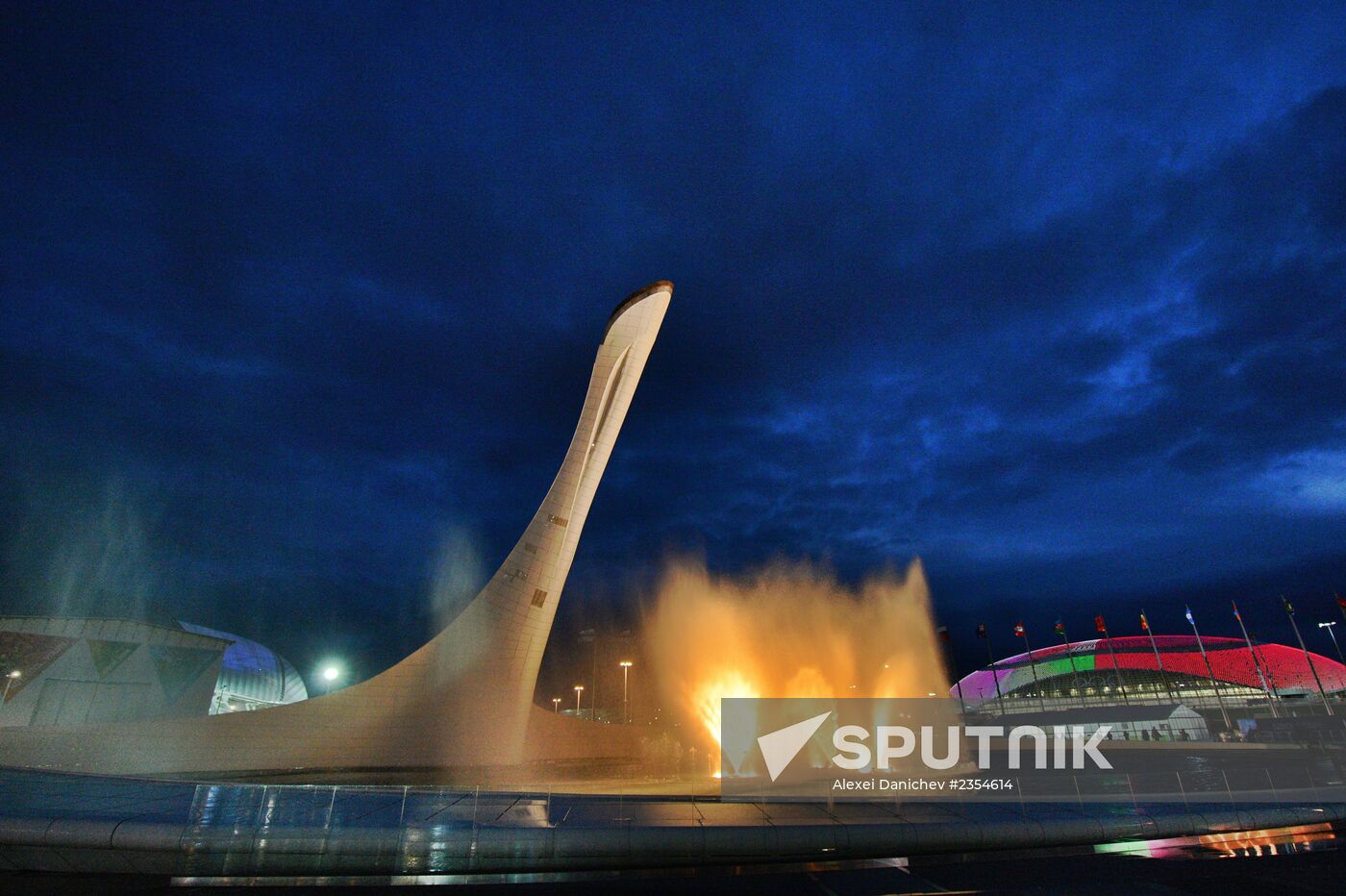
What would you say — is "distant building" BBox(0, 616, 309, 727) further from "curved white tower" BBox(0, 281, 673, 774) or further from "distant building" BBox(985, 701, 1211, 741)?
"distant building" BBox(985, 701, 1211, 741)

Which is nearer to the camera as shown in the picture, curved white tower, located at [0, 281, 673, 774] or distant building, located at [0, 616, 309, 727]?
curved white tower, located at [0, 281, 673, 774]

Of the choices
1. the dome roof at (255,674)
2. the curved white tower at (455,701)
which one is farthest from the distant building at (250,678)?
the curved white tower at (455,701)

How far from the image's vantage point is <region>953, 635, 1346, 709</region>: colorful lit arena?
68000 mm

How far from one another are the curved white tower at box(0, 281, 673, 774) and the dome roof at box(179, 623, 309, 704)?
55.4m

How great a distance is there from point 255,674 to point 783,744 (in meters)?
71.7

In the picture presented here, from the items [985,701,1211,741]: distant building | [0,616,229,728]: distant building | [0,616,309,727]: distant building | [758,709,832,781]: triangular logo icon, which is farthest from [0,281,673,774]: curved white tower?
[0,616,229,728]: distant building

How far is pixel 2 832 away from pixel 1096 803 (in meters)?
15.6

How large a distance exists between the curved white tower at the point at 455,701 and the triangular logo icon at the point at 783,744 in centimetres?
957

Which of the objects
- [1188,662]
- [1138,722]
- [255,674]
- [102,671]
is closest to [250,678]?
[255,674]

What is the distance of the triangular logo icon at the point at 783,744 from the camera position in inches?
775

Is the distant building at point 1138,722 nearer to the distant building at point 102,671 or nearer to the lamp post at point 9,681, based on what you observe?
the distant building at point 102,671

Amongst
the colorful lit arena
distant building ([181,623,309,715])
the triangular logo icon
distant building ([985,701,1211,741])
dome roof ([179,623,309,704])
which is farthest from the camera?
the colorful lit arena

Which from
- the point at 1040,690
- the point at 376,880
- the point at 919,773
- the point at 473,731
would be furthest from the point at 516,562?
the point at 1040,690

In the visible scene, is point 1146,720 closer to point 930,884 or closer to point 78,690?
point 930,884
